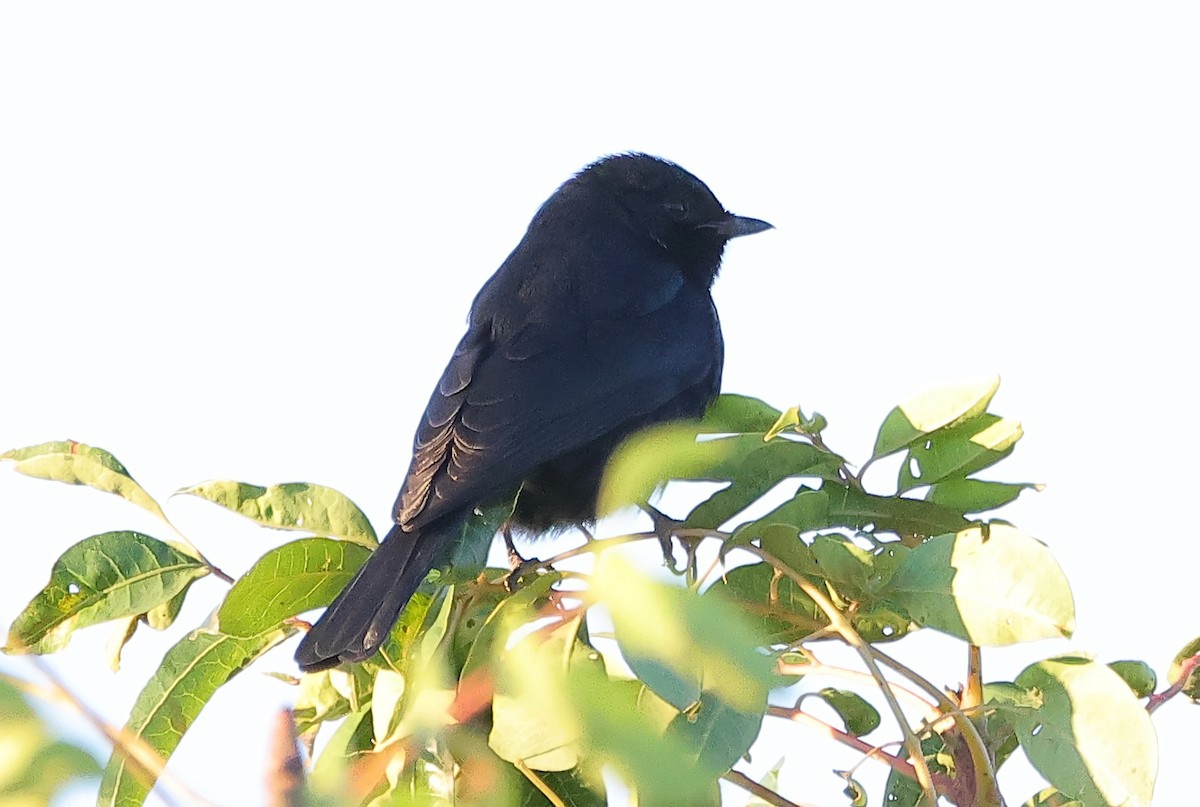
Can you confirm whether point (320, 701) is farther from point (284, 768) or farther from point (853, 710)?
point (284, 768)

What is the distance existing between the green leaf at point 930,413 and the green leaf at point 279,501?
938mm

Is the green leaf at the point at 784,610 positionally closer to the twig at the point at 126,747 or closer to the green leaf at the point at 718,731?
the green leaf at the point at 718,731

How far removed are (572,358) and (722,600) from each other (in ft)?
8.04

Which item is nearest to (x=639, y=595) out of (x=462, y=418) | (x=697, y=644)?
(x=697, y=644)

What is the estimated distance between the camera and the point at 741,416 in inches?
102

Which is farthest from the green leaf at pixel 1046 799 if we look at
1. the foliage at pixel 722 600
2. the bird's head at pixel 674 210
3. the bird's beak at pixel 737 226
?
the bird's beak at pixel 737 226

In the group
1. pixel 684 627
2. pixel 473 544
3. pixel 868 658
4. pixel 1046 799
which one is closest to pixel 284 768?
pixel 684 627

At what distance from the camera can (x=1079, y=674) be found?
194 centimetres

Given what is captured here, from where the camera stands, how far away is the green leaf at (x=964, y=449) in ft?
7.65

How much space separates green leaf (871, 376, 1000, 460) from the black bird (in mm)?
900

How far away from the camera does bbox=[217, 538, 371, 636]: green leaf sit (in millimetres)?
2205

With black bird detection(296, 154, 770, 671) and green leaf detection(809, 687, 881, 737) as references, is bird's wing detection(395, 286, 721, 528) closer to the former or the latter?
black bird detection(296, 154, 770, 671)

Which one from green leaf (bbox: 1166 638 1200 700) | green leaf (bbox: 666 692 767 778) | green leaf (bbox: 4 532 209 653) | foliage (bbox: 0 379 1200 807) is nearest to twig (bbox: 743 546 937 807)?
foliage (bbox: 0 379 1200 807)

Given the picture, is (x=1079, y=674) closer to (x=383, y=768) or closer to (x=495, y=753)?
(x=495, y=753)
